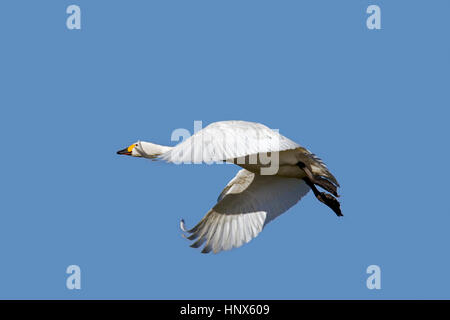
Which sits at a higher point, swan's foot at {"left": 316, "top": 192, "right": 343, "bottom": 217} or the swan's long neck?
the swan's long neck

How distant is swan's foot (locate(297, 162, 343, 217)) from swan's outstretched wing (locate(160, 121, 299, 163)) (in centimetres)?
104

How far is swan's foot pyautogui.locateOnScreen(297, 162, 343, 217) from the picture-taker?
13.4 metres

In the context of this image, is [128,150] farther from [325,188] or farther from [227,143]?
[325,188]

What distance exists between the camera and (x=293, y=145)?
12484 mm

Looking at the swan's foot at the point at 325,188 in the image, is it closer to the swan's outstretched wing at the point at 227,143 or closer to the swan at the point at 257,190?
the swan at the point at 257,190

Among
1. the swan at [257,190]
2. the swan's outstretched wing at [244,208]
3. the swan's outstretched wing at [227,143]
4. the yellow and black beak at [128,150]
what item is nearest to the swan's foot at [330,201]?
the swan at [257,190]

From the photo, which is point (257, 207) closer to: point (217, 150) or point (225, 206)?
point (225, 206)

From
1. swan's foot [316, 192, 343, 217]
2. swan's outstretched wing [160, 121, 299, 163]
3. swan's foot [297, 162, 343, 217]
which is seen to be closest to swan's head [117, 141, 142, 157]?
swan's outstretched wing [160, 121, 299, 163]

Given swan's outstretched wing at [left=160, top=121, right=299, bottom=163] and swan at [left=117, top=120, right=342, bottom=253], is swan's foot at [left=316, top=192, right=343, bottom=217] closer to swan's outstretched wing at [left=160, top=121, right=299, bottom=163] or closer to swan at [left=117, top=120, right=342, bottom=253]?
swan at [left=117, top=120, right=342, bottom=253]

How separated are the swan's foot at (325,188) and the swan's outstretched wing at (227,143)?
1035 mm

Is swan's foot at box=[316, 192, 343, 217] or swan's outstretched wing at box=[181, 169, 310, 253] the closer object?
swan's outstretched wing at box=[181, 169, 310, 253]
